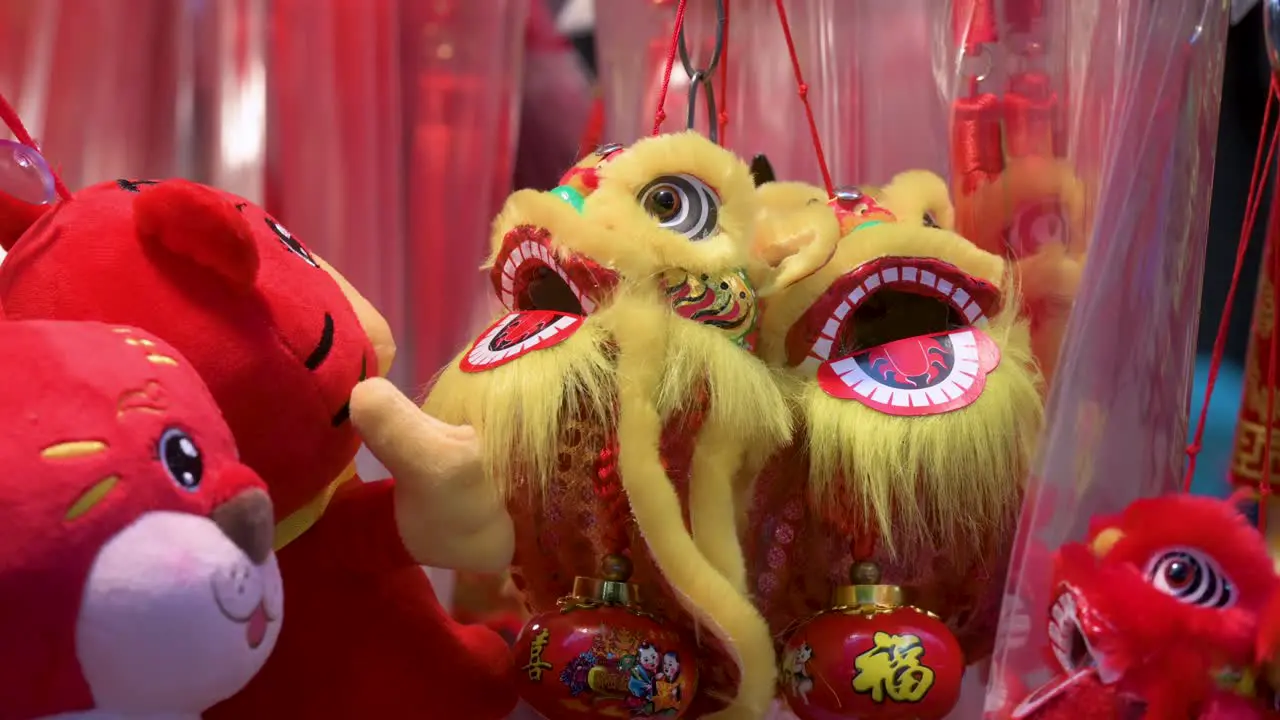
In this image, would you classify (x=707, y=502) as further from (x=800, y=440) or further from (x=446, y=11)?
(x=446, y=11)

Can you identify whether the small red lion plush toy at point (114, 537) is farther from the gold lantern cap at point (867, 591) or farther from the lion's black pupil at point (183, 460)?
the gold lantern cap at point (867, 591)

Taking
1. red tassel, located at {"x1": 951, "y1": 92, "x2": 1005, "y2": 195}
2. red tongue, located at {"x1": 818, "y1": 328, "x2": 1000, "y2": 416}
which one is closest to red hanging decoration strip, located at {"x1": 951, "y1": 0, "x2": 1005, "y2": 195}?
red tassel, located at {"x1": 951, "y1": 92, "x2": 1005, "y2": 195}

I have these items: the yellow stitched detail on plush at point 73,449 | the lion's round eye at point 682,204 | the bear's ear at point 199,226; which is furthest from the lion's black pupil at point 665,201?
the yellow stitched detail on plush at point 73,449

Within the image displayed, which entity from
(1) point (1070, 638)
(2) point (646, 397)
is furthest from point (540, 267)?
(1) point (1070, 638)

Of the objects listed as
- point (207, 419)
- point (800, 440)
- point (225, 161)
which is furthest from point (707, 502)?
point (225, 161)

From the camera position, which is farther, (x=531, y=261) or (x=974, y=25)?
(x=974, y=25)

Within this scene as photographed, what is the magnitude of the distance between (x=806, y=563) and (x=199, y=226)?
0.38 meters

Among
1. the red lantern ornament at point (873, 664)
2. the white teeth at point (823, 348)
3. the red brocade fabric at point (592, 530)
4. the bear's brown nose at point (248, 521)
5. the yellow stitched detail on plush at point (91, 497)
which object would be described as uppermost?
the yellow stitched detail on plush at point (91, 497)

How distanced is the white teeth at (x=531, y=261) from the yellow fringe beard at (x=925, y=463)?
14 cm

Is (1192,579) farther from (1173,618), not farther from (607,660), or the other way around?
(607,660)

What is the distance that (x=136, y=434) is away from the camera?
1.45ft

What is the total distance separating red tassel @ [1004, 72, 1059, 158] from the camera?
88 cm

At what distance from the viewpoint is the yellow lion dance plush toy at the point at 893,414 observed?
2.10 ft

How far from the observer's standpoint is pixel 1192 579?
0.59m
